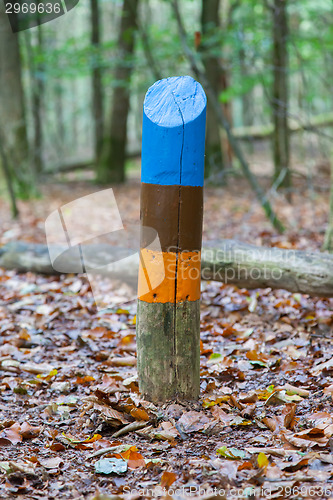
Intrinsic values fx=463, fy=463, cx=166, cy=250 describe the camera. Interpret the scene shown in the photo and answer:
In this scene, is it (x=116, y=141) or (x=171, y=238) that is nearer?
(x=171, y=238)

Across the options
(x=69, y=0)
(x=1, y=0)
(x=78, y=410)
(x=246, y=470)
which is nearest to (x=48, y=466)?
(x=78, y=410)

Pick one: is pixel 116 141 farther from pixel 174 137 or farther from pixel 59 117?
pixel 174 137

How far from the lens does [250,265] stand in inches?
165

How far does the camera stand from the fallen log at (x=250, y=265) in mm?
3881

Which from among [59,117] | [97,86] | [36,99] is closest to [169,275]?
[97,86]

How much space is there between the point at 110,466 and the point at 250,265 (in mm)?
2416

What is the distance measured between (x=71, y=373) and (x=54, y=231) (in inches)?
193

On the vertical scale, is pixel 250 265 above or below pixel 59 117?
below

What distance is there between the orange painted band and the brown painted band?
48mm

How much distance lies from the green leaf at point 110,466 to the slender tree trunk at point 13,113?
32.7 ft

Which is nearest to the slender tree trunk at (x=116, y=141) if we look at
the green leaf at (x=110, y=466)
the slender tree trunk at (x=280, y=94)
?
the slender tree trunk at (x=280, y=94)

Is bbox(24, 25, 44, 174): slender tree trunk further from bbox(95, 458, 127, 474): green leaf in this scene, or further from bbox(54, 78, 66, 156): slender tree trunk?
bbox(95, 458, 127, 474): green leaf

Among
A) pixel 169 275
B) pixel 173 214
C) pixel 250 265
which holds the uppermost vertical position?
pixel 173 214

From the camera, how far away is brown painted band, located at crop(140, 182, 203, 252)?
253 cm
